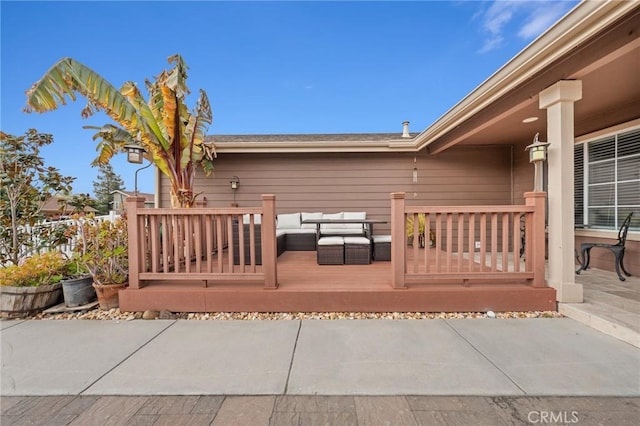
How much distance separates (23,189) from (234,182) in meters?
3.58

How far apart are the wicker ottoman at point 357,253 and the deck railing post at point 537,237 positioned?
7.26 ft

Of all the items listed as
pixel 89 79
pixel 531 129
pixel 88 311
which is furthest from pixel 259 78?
pixel 88 311

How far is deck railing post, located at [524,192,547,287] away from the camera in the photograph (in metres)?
3.22

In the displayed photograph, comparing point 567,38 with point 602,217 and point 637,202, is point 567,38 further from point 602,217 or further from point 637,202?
point 602,217

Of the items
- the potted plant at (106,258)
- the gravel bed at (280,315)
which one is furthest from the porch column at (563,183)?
the potted plant at (106,258)

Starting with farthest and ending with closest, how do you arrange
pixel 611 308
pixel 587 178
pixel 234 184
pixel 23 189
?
1. pixel 234 184
2. pixel 587 178
3. pixel 23 189
4. pixel 611 308

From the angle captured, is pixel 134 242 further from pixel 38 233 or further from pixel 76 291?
pixel 38 233

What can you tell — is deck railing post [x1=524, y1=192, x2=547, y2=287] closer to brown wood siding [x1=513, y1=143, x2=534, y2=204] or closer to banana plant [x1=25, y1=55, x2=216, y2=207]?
brown wood siding [x1=513, y1=143, x2=534, y2=204]

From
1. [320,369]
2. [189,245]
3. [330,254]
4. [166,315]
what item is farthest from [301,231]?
[320,369]

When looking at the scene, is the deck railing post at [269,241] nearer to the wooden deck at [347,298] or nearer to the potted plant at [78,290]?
the wooden deck at [347,298]

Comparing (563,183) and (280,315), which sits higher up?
(563,183)

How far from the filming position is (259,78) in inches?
469

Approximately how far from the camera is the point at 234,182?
6766 mm

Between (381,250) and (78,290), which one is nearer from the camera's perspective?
(78,290)
